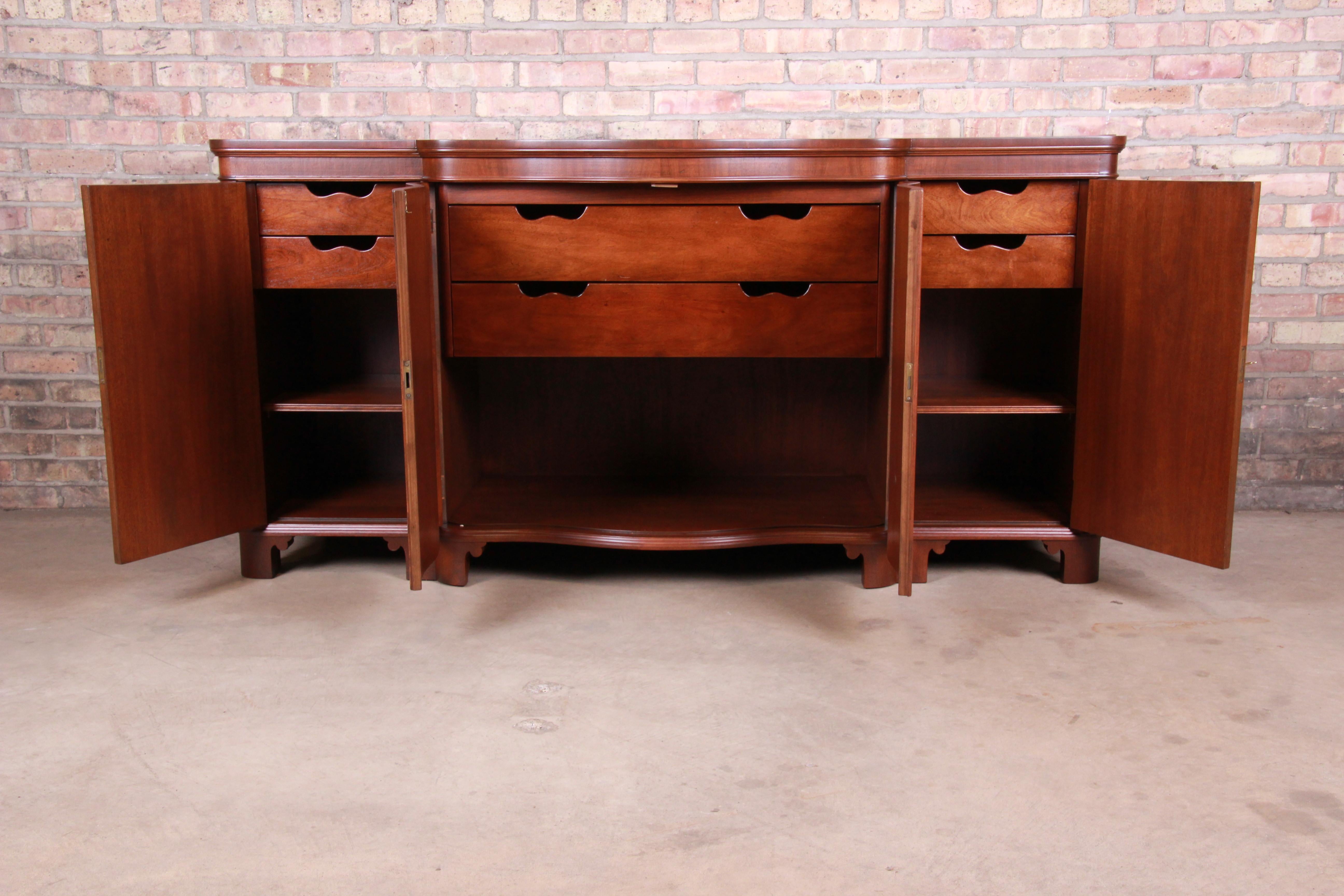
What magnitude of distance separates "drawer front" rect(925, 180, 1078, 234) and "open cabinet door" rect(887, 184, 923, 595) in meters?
0.15

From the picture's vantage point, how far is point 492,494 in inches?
113

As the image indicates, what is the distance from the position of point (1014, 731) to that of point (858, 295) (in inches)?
42.0

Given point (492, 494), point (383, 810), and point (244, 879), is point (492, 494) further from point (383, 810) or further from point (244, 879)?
point (244, 879)

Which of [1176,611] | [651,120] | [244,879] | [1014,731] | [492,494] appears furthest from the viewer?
[651,120]

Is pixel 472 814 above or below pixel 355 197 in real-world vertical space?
below

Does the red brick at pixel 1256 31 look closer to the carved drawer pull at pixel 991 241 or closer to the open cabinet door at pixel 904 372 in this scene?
the carved drawer pull at pixel 991 241

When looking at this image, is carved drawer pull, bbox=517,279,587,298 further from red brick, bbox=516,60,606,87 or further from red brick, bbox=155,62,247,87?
red brick, bbox=155,62,247,87

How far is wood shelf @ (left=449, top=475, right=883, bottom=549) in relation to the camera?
8.36 ft

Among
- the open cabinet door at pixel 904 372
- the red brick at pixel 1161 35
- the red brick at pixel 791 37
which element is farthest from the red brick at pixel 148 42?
the red brick at pixel 1161 35

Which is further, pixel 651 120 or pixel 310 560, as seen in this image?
pixel 651 120

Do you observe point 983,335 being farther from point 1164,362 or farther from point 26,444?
point 26,444

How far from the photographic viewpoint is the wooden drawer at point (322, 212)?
2561 mm

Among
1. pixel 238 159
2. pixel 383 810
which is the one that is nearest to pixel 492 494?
pixel 238 159

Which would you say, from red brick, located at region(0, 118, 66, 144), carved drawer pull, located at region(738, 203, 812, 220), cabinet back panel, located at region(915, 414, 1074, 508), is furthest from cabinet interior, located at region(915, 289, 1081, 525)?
red brick, located at region(0, 118, 66, 144)
